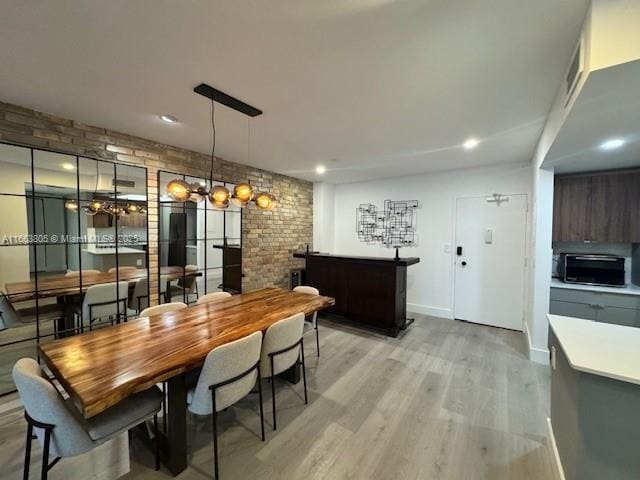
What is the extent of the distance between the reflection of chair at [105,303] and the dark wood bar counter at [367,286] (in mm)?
2639

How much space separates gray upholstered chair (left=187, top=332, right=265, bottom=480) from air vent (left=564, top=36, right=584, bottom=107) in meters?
2.33

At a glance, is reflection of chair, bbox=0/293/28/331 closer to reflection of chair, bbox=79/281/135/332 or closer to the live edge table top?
reflection of chair, bbox=79/281/135/332

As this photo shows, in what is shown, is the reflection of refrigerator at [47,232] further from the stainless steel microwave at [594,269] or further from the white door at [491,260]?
the stainless steel microwave at [594,269]

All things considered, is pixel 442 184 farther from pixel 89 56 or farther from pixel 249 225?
pixel 89 56

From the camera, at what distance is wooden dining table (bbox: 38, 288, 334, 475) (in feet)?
4.20

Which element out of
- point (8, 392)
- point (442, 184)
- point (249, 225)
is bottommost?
point (8, 392)

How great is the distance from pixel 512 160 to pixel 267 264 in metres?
4.16

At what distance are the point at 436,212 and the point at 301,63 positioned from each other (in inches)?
147

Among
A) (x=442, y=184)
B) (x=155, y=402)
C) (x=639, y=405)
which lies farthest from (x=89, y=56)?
(x=442, y=184)

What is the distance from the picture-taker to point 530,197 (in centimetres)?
388

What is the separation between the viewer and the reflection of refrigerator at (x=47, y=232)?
101 inches

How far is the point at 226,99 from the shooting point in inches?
86.7

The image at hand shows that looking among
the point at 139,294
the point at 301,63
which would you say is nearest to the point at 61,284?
the point at 139,294

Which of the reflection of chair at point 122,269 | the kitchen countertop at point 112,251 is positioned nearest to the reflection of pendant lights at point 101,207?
the kitchen countertop at point 112,251
